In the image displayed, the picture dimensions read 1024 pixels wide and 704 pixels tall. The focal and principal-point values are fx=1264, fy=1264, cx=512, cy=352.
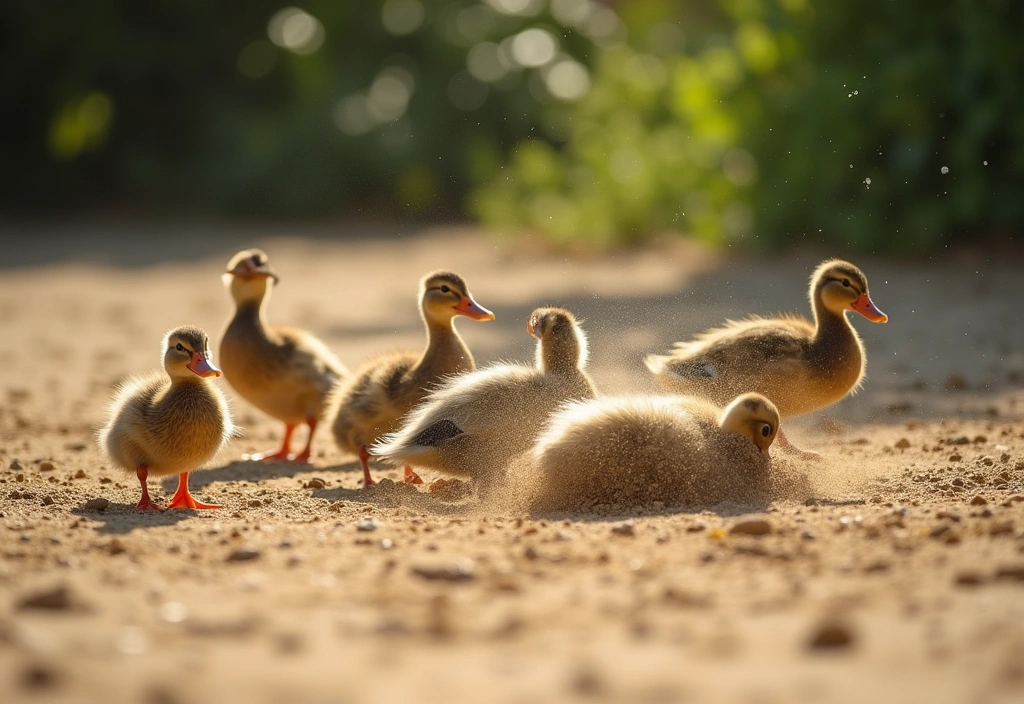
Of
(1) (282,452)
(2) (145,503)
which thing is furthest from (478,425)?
(1) (282,452)

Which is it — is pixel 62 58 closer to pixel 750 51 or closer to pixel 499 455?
pixel 750 51

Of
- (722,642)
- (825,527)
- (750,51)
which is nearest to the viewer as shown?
(722,642)

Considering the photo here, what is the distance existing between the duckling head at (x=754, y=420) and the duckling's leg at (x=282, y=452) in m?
2.80

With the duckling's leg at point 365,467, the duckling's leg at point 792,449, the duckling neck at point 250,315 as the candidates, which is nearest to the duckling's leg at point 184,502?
the duckling's leg at point 365,467

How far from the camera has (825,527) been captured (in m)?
4.57

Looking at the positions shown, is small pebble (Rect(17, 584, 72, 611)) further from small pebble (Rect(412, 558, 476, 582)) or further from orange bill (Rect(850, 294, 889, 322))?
orange bill (Rect(850, 294, 889, 322))

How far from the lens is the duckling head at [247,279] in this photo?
7516 millimetres

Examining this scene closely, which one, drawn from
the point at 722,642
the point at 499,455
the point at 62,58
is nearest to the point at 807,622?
the point at 722,642

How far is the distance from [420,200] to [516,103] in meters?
2.18

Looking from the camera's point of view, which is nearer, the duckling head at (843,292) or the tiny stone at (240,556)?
the tiny stone at (240,556)

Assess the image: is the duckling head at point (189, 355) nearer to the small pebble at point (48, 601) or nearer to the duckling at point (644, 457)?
the duckling at point (644, 457)

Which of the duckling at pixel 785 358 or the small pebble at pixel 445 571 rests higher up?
the duckling at pixel 785 358

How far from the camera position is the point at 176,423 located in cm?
565

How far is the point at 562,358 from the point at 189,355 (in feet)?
5.64
